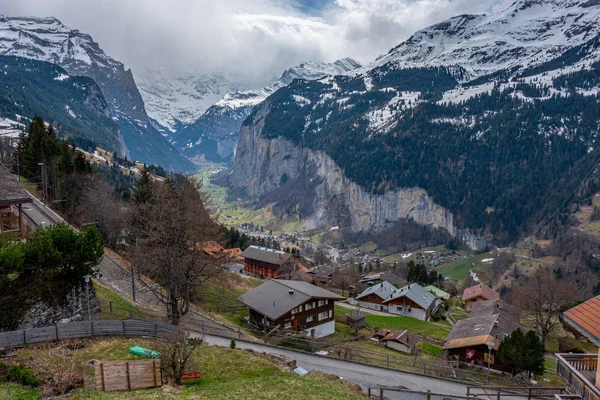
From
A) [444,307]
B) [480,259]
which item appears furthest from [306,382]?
[480,259]

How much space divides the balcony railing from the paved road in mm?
12748

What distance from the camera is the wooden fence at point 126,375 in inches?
689

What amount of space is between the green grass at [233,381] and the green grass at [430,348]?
30.2 metres

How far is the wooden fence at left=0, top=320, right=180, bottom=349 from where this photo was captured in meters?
21.5

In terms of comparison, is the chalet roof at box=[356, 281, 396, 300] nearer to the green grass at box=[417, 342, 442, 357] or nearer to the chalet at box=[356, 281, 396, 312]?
the chalet at box=[356, 281, 396, 312]

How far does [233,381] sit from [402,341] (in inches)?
1297

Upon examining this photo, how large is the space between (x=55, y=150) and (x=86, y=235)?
39344 mm

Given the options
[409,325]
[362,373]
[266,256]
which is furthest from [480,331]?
[266,256]

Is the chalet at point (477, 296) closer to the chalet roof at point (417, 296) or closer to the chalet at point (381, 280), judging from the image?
the chalet roof at point (417, 296)

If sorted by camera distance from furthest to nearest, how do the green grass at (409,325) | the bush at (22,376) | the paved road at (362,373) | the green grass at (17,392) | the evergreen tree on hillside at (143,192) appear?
the green grass at (409,325)
the evergreen tree on hillside at (143,192)
the paved road at (362,373)
the bush at (22,376)
the green grass at (17,392)

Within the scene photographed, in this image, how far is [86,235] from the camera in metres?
28.0

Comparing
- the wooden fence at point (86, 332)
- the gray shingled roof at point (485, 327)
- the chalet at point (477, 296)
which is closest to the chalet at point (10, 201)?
the wooden fence at point (86, 332)

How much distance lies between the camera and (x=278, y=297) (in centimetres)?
4878

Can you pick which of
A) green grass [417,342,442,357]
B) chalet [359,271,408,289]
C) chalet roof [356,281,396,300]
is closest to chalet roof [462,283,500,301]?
chalet [359,271,408,289]
